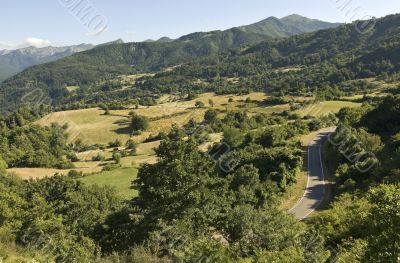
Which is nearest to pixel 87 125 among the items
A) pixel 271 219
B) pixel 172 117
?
pixel 172 117

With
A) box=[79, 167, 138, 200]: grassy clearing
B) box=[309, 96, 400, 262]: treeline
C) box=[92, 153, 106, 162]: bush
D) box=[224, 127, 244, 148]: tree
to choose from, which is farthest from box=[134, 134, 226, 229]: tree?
box=[92, 153, 106, 162]: bush

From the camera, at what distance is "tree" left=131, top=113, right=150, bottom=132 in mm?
130000

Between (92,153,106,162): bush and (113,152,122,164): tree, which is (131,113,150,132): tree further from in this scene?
(113,152,122,164): tree

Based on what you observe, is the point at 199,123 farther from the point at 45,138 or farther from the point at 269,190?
the point at 269,190

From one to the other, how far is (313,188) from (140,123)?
86.7m

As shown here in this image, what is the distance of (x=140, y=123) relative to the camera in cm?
13000

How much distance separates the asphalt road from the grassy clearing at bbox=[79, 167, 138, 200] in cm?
3546

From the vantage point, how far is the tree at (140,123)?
130 meters

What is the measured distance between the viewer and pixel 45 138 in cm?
12325

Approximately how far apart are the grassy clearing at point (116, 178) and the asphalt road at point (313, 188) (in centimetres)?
3546

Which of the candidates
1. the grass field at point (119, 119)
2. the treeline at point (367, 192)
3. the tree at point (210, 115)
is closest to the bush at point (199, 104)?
the grass field at point (119, 119)

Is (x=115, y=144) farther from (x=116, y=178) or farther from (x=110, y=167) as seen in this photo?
(x=116, y=178)

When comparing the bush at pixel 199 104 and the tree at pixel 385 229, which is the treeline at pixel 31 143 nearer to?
the bush at pixel 199 104

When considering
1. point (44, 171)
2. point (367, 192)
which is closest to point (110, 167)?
point (44, 171)
